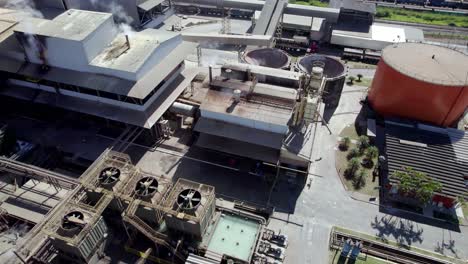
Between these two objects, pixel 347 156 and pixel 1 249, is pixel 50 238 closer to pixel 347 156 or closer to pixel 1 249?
pixel 1 249

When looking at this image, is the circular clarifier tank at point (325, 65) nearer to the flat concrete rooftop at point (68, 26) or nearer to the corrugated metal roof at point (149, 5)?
the corrugated metal roof at point (149, 5)

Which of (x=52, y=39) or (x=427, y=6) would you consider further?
(x=427, y=6)

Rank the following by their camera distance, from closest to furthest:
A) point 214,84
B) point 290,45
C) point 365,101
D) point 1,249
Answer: point 1,249 → point 214,84 → point 365,101 → point 290,45

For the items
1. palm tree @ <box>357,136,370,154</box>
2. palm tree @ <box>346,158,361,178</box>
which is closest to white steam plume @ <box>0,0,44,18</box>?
palm tree @ <box>346,158,361,178</box>

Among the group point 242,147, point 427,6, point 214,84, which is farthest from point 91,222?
point 427,6

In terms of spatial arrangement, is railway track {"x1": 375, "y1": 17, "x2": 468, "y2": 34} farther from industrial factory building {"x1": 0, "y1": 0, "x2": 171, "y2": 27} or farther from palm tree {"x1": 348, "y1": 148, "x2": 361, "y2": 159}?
industrial factory building {"x1": 0, "y1": 0, "x2": 171, "y2": 27}

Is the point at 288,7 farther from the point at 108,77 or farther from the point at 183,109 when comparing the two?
the point at 108,77

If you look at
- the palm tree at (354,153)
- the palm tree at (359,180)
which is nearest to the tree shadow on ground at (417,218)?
the palm tree at (359,180)
